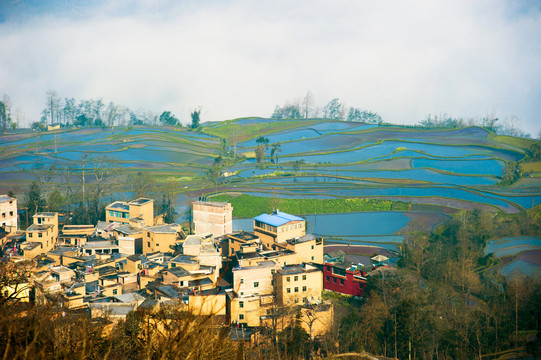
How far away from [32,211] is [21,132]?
1884 cm

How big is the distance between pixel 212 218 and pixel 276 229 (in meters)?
3.27

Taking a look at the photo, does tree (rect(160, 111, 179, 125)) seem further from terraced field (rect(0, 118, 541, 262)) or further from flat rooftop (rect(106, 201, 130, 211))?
flat rooftop (rect(106, 201, 130, 211))

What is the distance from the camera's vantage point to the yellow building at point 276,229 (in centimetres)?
1407

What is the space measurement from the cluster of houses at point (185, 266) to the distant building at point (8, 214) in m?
0.03

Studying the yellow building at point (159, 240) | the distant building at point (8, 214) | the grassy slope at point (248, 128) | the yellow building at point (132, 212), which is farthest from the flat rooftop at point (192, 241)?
the grassy slope at point (248, 128)

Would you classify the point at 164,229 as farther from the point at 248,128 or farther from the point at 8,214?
the point at 248,128

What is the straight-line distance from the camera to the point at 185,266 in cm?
1216

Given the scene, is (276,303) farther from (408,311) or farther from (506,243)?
(506,243)

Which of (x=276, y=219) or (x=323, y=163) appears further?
(x=323, y=163)

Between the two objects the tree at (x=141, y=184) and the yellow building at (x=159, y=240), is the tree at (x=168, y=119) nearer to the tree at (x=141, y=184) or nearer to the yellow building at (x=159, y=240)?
the tree at (x=141, y=184)

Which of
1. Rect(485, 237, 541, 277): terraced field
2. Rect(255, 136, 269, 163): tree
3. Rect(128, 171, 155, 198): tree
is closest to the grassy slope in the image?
Rect(255, 136, 269, 163): tree

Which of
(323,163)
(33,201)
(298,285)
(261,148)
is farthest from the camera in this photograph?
(261,148)

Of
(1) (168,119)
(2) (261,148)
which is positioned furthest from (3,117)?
(2) (261,148)

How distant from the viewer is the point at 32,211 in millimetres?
18516
